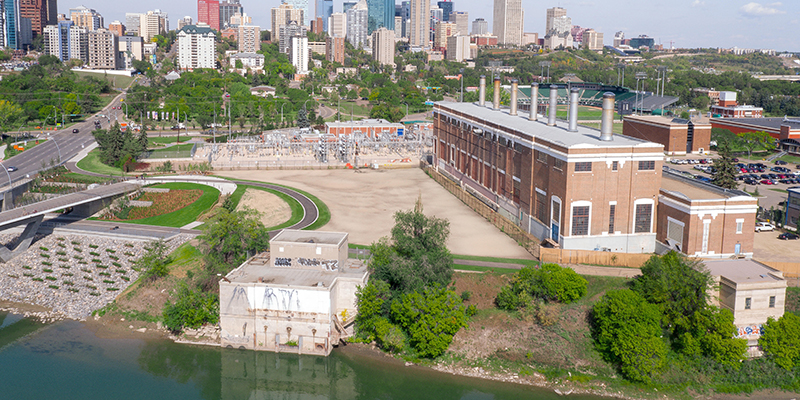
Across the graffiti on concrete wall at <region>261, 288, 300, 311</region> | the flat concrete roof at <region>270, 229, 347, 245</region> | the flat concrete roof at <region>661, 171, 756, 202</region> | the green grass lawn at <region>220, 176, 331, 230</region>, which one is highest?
the flat concrete roof at <region>661, 171, 756, 202</region>

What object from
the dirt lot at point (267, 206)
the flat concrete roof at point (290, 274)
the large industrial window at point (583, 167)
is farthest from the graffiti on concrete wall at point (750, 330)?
the dirt lot at point (267, 206)

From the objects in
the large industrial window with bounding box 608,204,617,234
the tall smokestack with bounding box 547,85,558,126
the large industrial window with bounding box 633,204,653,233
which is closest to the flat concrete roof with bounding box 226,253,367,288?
the large industrial window with bounding box 608,204,617,234

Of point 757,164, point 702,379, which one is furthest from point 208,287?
point 757,164

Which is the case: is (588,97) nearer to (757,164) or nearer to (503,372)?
(757,164)

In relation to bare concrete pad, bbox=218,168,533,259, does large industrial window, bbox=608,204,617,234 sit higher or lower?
higher

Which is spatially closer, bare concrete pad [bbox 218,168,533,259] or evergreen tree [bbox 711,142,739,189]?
bare concrete pad [bbox 218,168,533,259]

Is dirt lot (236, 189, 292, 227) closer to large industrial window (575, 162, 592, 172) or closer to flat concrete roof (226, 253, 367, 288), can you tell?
flat concrete roof (226, 253, 367, 288)

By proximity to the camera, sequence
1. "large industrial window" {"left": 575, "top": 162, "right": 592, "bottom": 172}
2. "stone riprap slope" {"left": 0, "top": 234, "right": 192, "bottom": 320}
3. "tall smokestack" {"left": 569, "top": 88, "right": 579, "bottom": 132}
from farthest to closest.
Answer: "tall smokestack" {"left": 569, "top": 88, "right": 579, "bottom": 132}, "large industrial window" {"left": 575, "top": 162, "right": 592, "bottom": 172}, "stone riprap slope" {"left": 0, "top": 234, "right": 192, "bottom": 320}
